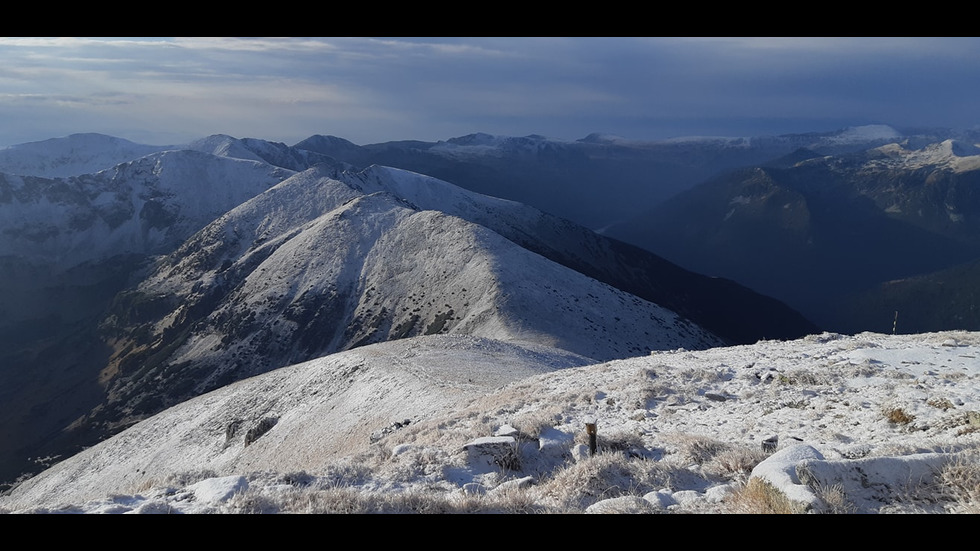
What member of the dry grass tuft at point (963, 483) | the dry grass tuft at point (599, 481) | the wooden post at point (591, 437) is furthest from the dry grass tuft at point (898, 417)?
the wooden post at point (591, 437)

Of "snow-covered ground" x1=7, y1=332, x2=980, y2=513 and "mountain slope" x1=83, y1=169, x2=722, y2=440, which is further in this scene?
"mountain slope" x1=83, y1=169, x2=722, y2=440

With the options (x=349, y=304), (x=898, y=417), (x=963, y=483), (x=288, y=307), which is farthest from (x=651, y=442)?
(x=288, y=307)

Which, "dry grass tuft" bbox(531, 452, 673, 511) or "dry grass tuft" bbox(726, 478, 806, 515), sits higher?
"dry grass tuft" bbox(726, 478, 806, 515)

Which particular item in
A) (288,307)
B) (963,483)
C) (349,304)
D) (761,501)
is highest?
(963,483)

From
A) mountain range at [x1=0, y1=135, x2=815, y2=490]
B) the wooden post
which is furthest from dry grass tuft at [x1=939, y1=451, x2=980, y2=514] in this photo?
mountain range at [x1=0, y1=135, x2=815, y2=490]

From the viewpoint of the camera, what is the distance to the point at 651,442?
35.2 ft

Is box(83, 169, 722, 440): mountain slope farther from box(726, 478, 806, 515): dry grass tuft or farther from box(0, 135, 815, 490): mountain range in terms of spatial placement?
box(726, 478, 806, 515): dry grass tuft

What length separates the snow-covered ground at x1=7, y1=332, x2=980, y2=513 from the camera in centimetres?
668

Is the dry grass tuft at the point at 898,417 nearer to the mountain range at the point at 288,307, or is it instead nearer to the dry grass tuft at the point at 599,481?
the dry grass tuft at the point at 599,481

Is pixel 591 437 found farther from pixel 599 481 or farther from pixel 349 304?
pixel 349 304

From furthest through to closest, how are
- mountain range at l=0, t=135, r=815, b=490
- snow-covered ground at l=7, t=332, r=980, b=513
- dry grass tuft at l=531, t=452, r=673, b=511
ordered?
1. mountain range at l=0, t=135, r=815, b=490
2. dry grass tuft at l=531, t=452, r=673, b=511
3. snow-covered ground at l=7, t=332, r=980, b=513

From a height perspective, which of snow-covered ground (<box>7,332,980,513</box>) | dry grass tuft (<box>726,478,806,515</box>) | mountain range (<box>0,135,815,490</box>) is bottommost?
mountain range (<box>0,135,815,490</box>)
